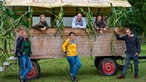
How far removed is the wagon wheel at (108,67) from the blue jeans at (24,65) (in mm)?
2712

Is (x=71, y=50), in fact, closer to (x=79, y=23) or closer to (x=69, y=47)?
(x=69, y=47)

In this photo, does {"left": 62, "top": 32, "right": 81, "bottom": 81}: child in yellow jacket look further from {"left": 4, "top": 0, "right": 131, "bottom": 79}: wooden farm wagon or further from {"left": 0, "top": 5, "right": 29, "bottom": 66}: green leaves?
{"left": 0, "top": 5, "right": 29, "bottom": 66}: green leaves

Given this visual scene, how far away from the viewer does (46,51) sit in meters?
12.2

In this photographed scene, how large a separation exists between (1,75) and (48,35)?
2.65m

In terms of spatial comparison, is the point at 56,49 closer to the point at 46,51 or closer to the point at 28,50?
the point at 46,51

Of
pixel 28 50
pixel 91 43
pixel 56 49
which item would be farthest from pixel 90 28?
pixel 28 50

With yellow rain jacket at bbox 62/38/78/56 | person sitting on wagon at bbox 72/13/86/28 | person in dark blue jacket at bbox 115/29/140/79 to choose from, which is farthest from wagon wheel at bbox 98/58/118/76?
person sitting on wagon at bbox 72/13/86/28

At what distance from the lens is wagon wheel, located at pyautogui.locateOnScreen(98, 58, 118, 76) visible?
1288 centimetres

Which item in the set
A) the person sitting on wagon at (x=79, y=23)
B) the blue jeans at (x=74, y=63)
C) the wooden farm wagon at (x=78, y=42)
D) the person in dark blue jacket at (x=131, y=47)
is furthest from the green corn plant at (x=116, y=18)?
the blue jeans at (x=74, y=63)

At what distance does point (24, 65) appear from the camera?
11.5 metres

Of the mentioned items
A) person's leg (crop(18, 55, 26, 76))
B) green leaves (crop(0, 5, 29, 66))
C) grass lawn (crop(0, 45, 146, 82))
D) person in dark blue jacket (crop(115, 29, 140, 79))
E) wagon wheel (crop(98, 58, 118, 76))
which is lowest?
grass lawn (crop(0, 45, 146, 82))

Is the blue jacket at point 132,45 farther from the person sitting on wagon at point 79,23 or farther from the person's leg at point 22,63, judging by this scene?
the person's leg at point 22,63

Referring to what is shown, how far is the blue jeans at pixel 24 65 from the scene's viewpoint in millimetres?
11547

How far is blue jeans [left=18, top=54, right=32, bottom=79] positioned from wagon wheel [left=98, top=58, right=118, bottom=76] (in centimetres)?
271
